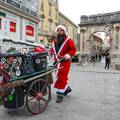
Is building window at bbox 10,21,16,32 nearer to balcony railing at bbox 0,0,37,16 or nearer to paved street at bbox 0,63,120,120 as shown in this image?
balcony railing at bbox 0,0,37,16

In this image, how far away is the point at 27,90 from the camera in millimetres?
4758

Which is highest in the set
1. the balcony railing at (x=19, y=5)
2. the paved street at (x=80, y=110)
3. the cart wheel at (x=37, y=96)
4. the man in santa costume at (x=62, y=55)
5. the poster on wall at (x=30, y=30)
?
the balcony railing at (x=19, y=5)

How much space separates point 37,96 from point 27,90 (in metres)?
0.27

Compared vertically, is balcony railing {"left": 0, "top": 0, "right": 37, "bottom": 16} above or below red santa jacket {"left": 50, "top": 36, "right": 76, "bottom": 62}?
above

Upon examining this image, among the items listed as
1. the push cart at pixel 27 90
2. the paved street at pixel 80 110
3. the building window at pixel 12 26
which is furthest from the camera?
the building window at pixel 12 26

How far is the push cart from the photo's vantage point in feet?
14.3

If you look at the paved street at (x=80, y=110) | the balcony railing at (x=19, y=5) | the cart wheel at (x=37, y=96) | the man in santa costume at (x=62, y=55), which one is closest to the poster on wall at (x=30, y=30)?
the balcony railing at (x=19, y=5)

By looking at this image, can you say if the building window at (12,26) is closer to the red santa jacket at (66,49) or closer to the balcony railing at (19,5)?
the balcony railing at (19,5)

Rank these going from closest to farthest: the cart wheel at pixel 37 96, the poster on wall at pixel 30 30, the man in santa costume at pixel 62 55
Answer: the cart wheel at pixel 37 96
the man in santa costume at pixel 62 55
the poster on wall at pixel 30 30

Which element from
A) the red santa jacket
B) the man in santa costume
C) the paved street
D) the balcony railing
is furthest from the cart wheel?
the balcony railing

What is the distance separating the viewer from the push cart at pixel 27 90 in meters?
4.36

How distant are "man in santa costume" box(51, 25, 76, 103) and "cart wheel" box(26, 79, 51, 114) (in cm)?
57

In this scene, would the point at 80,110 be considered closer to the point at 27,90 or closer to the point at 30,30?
the point at 27,90

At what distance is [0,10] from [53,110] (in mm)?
17280
